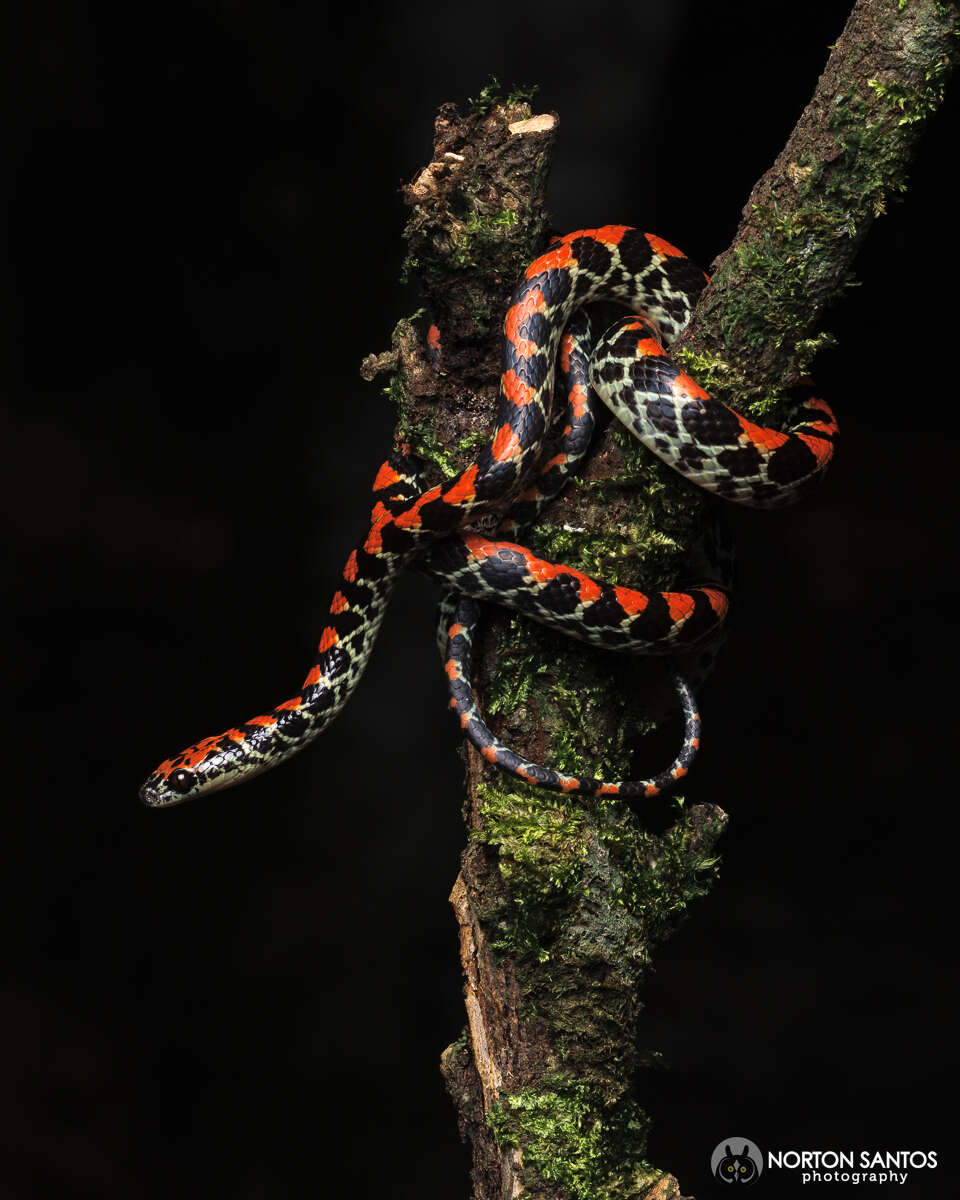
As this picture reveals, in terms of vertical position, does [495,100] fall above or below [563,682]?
above

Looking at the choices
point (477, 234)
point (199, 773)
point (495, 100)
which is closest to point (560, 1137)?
point (199, 773)

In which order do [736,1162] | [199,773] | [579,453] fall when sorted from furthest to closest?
[736,1162] < [199,773] < [579,453]

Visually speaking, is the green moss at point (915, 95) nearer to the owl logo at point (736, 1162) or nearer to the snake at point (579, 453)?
the snake at point (579, 453)

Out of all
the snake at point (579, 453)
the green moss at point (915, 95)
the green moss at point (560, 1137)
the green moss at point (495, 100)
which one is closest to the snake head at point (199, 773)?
the snake at point (579, 453)

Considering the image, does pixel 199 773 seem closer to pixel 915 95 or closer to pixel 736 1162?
pixel 736 1162

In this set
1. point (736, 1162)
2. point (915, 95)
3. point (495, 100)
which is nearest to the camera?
point (915, 95)

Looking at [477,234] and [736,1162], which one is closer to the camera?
[477,234]

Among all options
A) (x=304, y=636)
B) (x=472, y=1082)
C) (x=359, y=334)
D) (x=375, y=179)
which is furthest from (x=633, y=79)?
(x=472, y=1082)

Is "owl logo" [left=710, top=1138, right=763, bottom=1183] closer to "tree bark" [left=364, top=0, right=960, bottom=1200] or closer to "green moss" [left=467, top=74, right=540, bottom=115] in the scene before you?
"tree bark" [left=364, top=0, right=960, bottom=1200]
